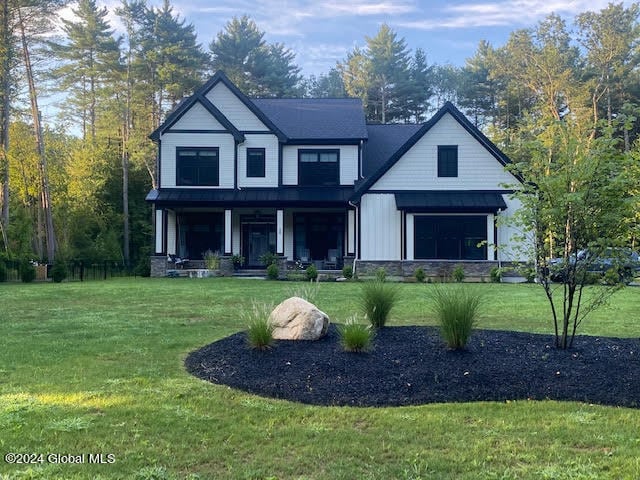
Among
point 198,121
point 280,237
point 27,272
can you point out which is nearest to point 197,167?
point 198,121

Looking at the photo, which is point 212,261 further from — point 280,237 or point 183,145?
point 183,145

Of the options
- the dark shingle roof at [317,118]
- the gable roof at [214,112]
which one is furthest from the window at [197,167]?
the dark shingle roof at [317,118]

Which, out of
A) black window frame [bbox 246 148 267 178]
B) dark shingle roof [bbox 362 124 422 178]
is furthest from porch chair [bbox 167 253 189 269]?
dark shingle roof [bbox 362 124 422 178]

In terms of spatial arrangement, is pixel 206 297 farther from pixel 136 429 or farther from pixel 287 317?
pixel 136 429

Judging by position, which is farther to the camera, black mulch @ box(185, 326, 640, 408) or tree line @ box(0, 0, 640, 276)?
tree line @ box(0, 0, 640, 276)

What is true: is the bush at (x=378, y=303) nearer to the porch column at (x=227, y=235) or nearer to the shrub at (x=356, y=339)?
the shrub at (x=356, y=339)

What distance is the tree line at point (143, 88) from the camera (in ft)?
82.1

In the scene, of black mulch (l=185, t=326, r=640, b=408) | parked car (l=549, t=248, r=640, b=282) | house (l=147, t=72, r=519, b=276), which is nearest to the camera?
black mulch (l=185, t=326, r=640, b=408)

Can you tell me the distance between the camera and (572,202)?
587 cm

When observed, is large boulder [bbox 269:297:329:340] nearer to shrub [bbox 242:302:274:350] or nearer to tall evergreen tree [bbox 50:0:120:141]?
shrub [bbox 242:302:274:350]

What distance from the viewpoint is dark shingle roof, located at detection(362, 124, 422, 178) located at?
2333 cm

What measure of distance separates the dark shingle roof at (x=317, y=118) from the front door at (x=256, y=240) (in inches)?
165

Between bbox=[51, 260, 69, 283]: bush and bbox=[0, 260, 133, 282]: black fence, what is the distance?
2.58 ft

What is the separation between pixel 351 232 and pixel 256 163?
16.7ft
